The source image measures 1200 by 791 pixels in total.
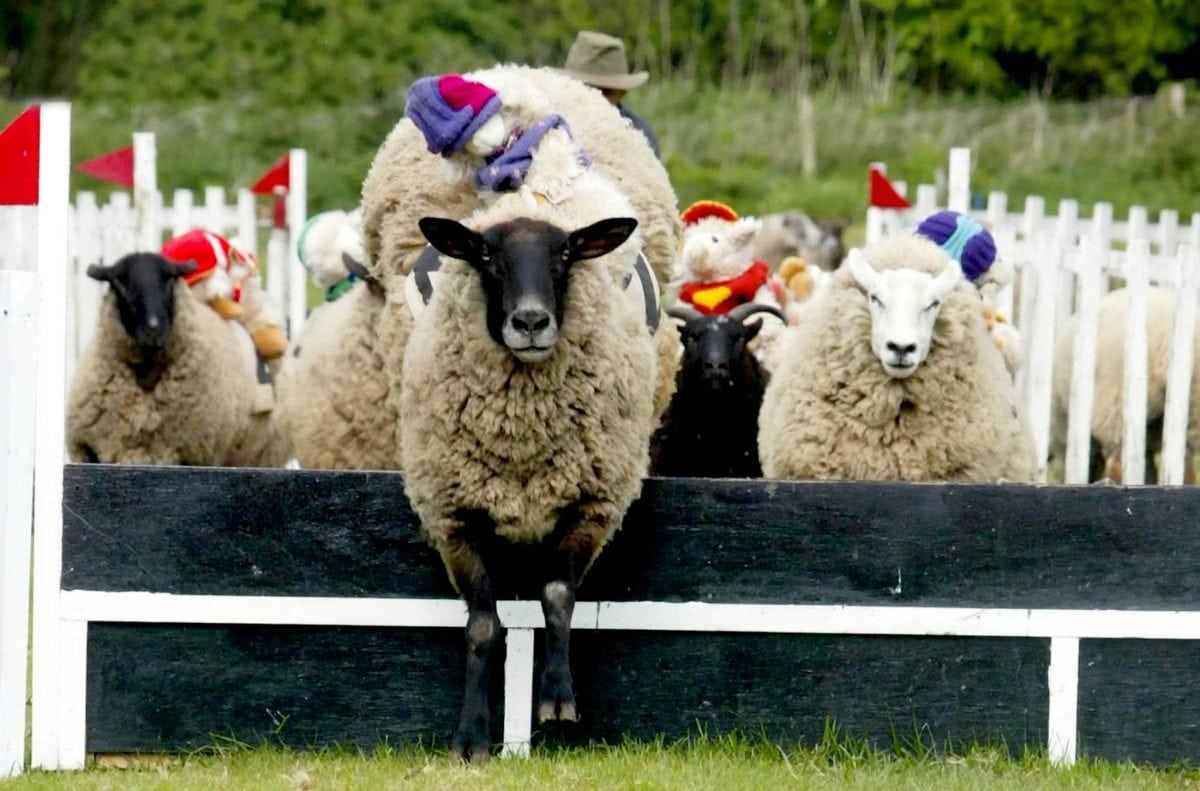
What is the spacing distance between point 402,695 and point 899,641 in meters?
1.42

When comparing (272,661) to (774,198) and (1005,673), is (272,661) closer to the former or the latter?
(1005,673)

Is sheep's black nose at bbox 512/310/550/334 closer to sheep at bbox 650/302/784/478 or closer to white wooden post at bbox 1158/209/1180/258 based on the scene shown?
sheep at bbox 650/302/784/478

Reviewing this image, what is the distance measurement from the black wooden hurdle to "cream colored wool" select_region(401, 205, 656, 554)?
8.2 inches

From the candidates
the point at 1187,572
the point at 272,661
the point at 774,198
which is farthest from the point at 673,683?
the point at 774,198

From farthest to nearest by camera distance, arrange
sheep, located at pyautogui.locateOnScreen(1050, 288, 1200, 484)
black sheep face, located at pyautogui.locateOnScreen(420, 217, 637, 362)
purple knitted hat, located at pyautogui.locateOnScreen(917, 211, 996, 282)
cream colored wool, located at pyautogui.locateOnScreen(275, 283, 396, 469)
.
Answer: sheep, located at pyautogui.locateOnScreen(1050, 288, 1200, 484) < cream colored wool, located at pyautogui.locateOnScreen(275, 283, 396, 469) < purple knitted hat, located at pyautogui.locateOnScreen(917, 211, 996, 282) < black sheep face, located at pyautogui.locateOnScreen(420, 217, 637, 362)

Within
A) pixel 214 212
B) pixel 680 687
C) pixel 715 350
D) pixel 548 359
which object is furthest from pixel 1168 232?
pixel 548 359

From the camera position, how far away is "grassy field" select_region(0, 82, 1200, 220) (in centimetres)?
2103

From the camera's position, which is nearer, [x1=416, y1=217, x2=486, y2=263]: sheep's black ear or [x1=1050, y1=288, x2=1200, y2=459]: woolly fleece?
[x1=416, y1=217, x2=486, y2=263]: sheep's black ear

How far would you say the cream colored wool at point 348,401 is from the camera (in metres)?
7.51

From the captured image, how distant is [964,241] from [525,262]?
100 inches

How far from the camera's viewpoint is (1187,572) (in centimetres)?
536

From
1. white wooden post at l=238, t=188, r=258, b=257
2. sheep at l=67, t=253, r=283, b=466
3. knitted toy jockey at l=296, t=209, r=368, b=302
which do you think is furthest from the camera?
white wooden post at l=238, t=188, r=258, b=257

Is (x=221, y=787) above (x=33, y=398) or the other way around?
the other way around

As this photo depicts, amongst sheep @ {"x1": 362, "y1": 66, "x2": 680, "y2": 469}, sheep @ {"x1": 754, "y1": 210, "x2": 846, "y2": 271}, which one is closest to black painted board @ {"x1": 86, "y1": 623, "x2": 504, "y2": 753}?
sheep @ {"x1": 362, "y1": 66, "x2": 680, "y2": 469}
